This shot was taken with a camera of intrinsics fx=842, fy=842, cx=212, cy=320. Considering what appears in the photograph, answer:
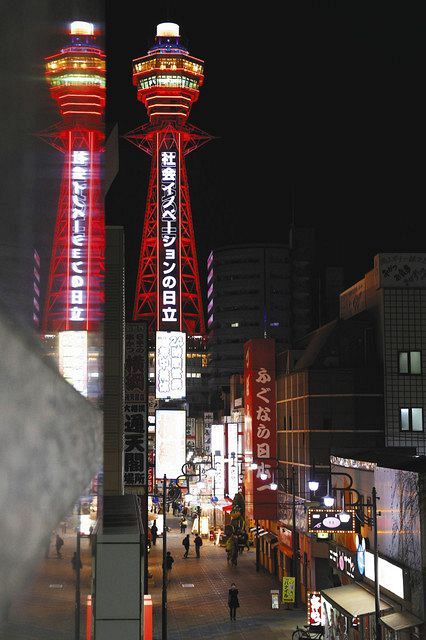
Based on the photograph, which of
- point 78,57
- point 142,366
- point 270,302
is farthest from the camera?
point 270,302

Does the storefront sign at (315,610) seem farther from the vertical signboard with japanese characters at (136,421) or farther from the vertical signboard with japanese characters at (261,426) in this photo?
the vertical signboard with japanese characters at (261,426)

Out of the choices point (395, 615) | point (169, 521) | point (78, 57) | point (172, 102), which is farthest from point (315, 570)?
point (172, 102)

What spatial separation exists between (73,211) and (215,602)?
4077 centimetres

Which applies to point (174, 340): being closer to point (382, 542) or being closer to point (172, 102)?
point (382, 542)

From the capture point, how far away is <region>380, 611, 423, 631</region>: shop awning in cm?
2197

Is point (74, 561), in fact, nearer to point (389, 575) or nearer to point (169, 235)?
point (389, 575)

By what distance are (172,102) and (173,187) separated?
54.4 ft

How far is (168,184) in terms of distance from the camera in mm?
73625

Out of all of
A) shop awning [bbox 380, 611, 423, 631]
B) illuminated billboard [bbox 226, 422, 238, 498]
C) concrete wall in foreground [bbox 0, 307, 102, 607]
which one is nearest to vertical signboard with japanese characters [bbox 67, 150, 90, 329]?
concrete wall in foreground [bbox 0, 307, 102, 607]

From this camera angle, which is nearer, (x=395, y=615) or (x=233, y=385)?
(x=395, y=615)

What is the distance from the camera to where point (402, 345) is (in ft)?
139

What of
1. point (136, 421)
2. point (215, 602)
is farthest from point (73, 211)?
point (215, 602)

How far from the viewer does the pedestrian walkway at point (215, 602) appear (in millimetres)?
33719

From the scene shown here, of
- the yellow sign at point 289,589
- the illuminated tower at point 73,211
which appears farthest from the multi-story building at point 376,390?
the illuminated tower at point 73,211
